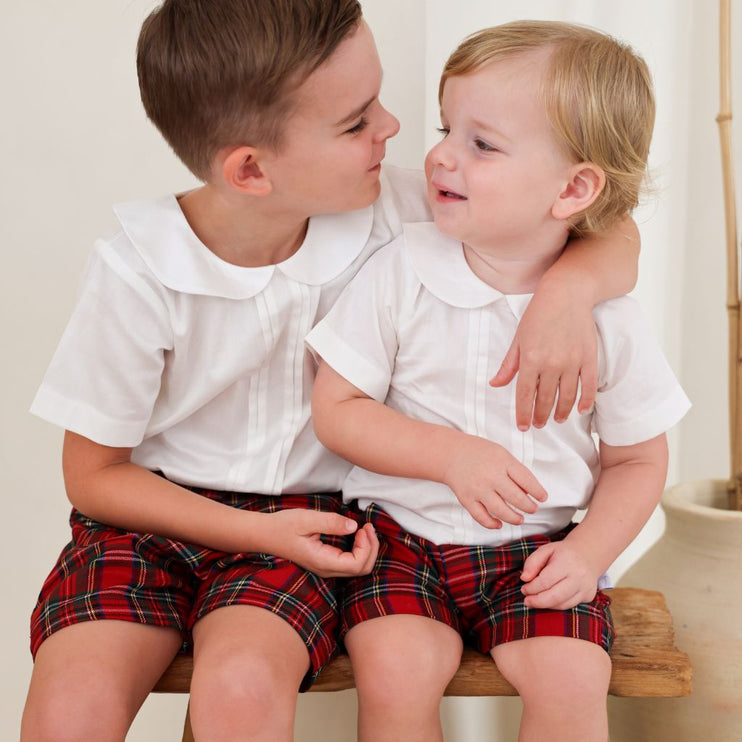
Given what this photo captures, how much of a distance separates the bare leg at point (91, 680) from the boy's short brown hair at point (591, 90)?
67 centimetres

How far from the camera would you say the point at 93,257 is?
1.25 m

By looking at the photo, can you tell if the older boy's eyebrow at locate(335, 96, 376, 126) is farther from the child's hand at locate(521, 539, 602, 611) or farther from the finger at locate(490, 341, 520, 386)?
the child's hand at locate(521, 539, 602, 611)

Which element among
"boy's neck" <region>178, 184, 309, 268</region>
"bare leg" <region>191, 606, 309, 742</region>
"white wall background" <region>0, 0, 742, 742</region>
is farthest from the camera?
"white wall background" <region>0, 0, 742, 742</region>

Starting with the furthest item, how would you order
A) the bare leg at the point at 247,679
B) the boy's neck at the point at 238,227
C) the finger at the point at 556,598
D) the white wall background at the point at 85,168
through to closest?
the white wall background at the point at 85,168, the boy's neck at the point at 238,227, the finger at the point at 556,598, the bare leg at the point at 247,679

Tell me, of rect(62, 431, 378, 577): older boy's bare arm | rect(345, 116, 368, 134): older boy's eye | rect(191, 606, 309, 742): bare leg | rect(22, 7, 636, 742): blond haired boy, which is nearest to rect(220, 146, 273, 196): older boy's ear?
rect(22, 7, 636, 742): blond haired boy

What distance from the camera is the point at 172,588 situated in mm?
1220

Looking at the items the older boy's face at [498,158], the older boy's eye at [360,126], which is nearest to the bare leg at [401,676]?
the older boy's face at [498,158]

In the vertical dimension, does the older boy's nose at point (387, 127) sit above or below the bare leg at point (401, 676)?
above

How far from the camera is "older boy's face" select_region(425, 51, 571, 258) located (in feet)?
3.75

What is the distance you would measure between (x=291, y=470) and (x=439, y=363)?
0.23m

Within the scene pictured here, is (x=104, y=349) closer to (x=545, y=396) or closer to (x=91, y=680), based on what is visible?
(x=91, y=680)

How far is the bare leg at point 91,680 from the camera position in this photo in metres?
1.05

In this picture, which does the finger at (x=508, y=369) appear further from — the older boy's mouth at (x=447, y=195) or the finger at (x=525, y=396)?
the older boy's mouth at (x=447, y=195)

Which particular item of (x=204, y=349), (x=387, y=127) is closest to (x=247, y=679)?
(x=204, y=349)
